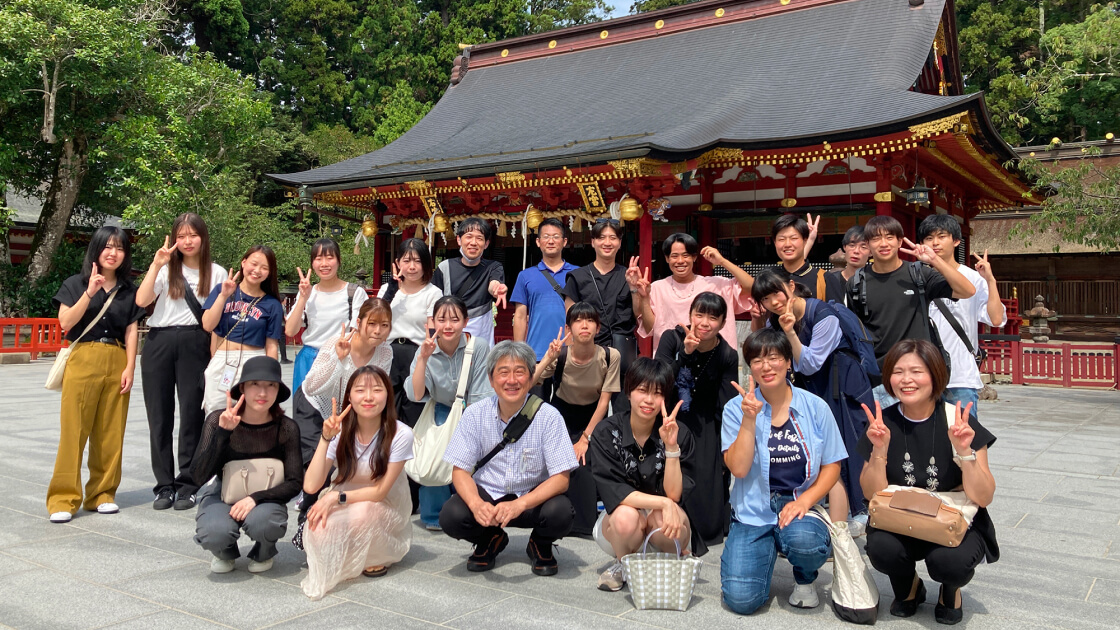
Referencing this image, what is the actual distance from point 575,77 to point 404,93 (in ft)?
54.3

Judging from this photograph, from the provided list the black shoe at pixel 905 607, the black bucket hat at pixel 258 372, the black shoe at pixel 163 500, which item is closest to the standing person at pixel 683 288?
the black shoe at pixel 905 607

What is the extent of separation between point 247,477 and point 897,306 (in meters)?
3.20

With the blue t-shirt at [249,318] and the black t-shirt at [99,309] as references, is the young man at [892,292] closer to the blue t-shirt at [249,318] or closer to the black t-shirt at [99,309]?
the blue t-shirt at [249,318]

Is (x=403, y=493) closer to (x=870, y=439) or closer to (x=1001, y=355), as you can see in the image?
(x=870, y=439)

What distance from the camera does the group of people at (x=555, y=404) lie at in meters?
3.05

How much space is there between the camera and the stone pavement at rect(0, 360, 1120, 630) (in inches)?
115

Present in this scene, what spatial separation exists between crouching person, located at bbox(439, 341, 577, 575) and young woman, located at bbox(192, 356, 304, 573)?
28.8 inches

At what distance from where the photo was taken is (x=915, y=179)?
11.0 m

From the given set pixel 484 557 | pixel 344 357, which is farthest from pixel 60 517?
pixel 484 557

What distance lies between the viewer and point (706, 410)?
151 inches

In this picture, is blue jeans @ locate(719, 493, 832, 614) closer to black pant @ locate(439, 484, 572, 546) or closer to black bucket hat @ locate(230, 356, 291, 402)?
black pant @ locate(439, 484, 572, 546)

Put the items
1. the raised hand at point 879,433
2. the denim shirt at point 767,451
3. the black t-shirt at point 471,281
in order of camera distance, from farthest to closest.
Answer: the black t-shirt at point 471,281 → the denim shirt at point 767,451 → the raised hand at point 879,433

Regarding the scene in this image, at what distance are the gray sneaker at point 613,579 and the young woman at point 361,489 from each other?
0.93 metres

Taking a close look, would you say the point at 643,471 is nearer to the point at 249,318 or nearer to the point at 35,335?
the point at 249,318
